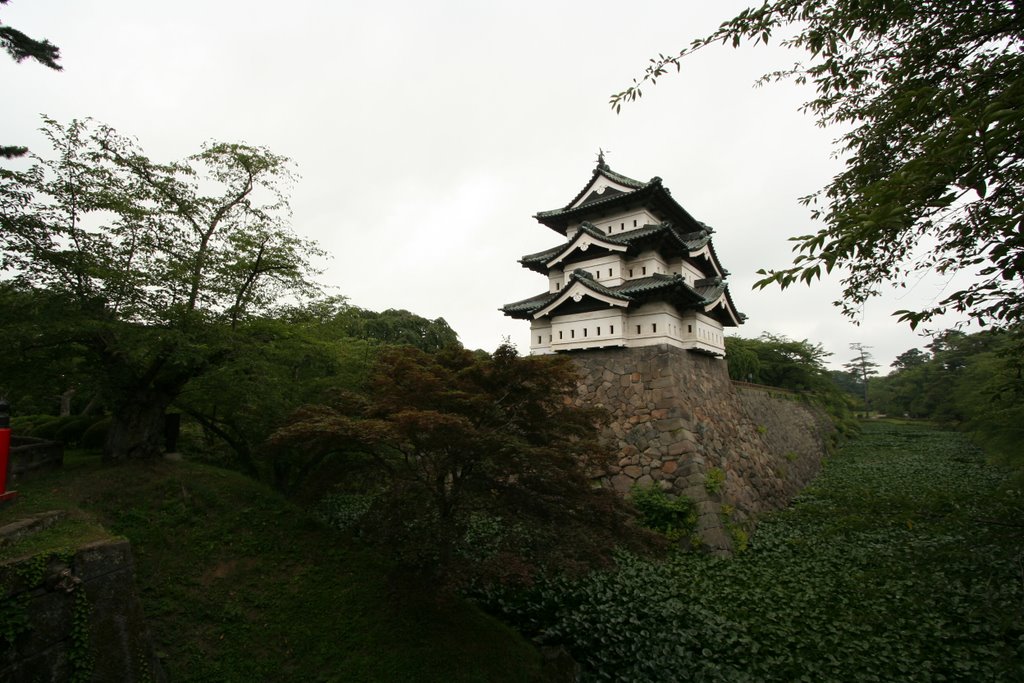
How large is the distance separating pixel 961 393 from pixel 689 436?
2445cm

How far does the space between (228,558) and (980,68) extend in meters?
9.29

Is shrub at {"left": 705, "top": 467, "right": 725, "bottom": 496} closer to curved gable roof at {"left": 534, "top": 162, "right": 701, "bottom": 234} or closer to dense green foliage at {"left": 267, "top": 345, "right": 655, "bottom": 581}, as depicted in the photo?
dense green foliage at {"left": 267, "top": 345, "right": 655, "bottom": 581}

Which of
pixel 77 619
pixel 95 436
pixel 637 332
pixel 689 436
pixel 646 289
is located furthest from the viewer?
pixel 637 332

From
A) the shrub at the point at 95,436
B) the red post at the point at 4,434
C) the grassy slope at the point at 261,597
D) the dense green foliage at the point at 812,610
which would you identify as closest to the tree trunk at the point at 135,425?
the grassy slope at the point at 261,597

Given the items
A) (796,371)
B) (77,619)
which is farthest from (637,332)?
(796,371)

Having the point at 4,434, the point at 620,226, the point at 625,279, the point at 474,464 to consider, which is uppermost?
the point at 620,226

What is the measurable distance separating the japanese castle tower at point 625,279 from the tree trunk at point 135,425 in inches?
315

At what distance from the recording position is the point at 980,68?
319cm

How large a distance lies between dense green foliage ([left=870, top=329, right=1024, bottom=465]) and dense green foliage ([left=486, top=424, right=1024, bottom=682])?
6.09 feet

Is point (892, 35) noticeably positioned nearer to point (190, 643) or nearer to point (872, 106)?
point (872, 106)

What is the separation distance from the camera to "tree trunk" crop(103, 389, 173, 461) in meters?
7.62

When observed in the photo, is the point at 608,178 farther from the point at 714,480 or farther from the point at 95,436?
the point at 95,436

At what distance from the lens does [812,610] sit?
21.7 ft

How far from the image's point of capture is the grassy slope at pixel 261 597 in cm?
488
